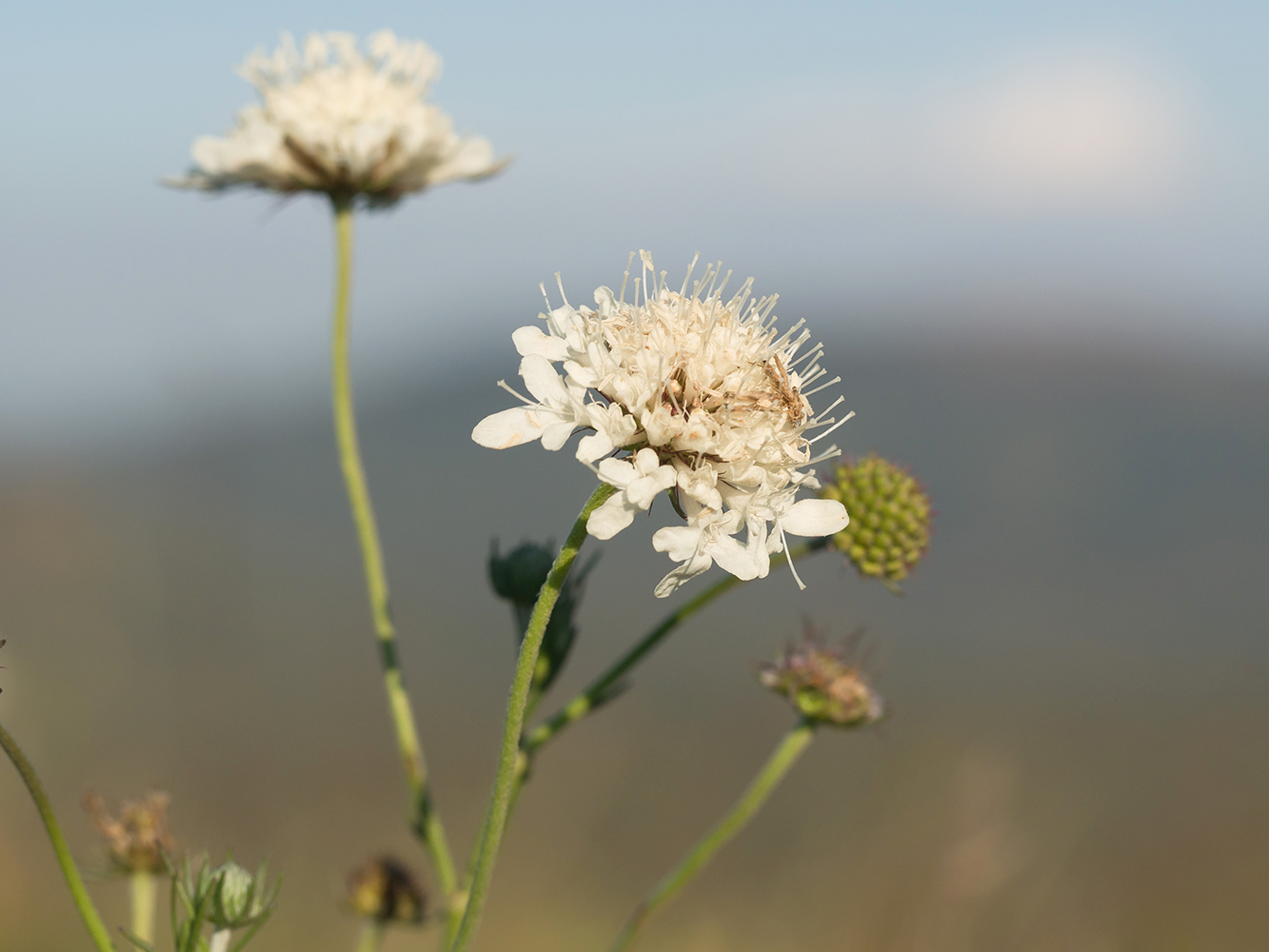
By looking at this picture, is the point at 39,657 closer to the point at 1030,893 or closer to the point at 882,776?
the point at 882,776

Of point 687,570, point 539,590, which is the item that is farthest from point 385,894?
point 687,570

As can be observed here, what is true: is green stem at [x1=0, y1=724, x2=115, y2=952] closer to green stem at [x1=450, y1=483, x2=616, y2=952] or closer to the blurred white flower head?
green stem at [x1=450, y1=483, x2=616, y2=952]

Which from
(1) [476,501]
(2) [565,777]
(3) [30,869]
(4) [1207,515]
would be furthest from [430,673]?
(4) [1207,515]

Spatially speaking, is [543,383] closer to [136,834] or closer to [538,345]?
[538,345]

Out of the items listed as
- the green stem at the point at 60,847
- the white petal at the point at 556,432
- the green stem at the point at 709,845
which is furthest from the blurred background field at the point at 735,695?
the green stem at the point at 60,847

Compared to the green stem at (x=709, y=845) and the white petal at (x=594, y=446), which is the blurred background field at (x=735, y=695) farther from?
the white petal at (x=594, y=446)

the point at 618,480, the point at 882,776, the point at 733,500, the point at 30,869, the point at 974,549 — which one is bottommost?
the point at 974,549

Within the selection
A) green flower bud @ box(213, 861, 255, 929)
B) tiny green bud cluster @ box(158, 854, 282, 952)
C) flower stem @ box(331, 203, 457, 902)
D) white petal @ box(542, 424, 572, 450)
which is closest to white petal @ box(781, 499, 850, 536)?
white petal @ box(542, 424, 572, 450)
